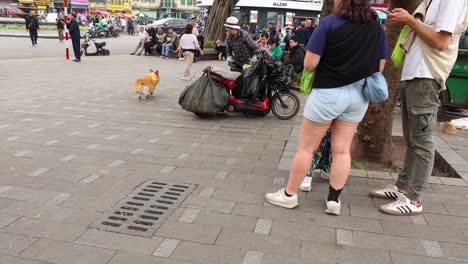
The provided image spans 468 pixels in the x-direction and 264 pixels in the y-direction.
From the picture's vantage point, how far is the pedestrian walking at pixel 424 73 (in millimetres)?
3250

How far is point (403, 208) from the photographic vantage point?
363 centimetres

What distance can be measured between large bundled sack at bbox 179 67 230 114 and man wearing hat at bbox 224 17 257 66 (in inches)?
49.0

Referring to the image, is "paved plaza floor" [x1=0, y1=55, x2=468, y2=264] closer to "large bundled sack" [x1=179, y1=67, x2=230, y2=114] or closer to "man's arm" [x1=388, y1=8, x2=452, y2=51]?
"large bundled sack" [x1=179, y1=67, x2=230, y2=114]

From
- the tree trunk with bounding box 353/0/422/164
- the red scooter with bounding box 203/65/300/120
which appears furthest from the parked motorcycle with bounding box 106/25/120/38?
the tree trunk with bounding box 353/0/422/164

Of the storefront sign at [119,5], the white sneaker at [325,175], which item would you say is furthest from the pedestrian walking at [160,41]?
the storefront sign at [119,5]

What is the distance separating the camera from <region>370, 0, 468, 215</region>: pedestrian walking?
3250 mm

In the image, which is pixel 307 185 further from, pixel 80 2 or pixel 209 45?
pixel 80 2

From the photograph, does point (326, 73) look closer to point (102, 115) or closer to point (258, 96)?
point (258, 96)

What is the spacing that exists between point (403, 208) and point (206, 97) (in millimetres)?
4075

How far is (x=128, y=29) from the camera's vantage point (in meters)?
44.7

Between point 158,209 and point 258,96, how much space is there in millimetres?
4067

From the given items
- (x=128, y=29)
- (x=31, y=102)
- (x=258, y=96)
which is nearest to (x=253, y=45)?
(x=258, y=96)

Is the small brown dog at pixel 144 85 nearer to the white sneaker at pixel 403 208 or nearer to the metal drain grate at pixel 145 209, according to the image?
the metal drain grate at pixel 145 209

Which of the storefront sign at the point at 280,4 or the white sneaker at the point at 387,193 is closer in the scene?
the white sneaker at the point at 387,193
